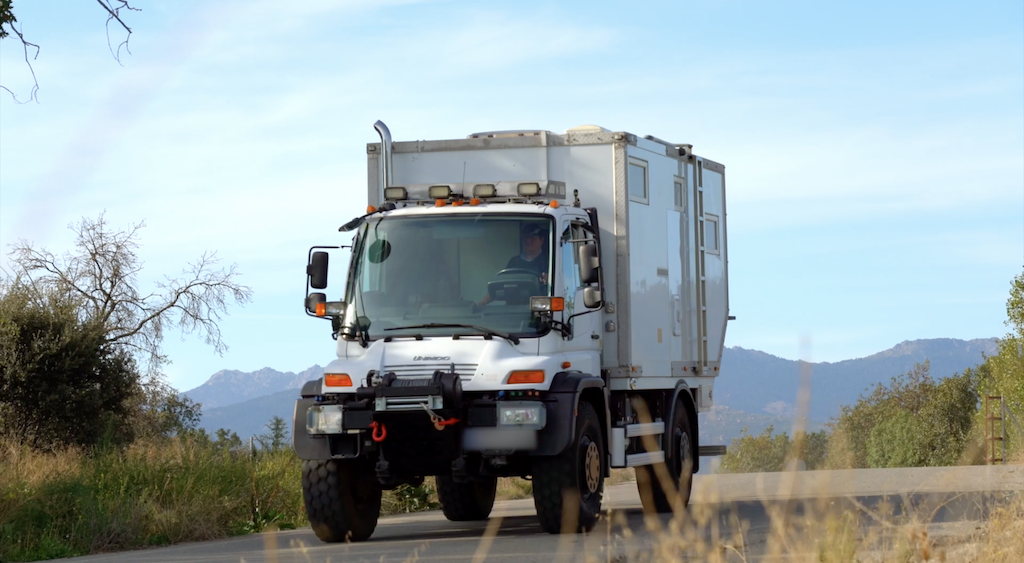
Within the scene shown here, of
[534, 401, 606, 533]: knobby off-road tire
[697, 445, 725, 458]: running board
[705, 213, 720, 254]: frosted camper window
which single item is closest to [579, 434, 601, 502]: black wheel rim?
[534, 401, 606, 533]: knobby off-road tire

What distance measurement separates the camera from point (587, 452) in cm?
1203

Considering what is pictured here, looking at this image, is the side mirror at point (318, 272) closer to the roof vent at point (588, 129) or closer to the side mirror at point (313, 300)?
the side mirror at point (313, 300)

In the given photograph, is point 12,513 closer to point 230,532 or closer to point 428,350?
point 230,532

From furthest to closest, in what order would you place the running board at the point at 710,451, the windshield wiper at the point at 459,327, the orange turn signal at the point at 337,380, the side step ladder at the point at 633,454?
the running board at the point at 710,451 → the side step ladder at the point at 633,454 → the windshield wiper at the point at 459,327 → the orange turn signal at the point at 337,380

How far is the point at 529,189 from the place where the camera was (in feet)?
42.6

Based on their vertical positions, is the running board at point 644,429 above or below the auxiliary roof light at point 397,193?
below

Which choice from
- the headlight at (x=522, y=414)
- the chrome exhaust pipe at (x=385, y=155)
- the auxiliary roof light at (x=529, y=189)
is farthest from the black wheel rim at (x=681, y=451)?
the chrome exhaust pipe at (x=385, y=155)

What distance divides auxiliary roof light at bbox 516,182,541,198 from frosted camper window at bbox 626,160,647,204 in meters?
1.21

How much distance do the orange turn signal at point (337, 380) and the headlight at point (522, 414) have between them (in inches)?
53.1

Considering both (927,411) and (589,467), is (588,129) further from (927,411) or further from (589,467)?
(927,411)

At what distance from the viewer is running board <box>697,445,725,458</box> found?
16125 mm

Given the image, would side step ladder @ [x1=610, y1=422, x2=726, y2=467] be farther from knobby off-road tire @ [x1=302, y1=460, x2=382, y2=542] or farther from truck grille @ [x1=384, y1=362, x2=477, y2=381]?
knobby off-road tire @ [x1=302, y1=460, x2=382, y2=542]

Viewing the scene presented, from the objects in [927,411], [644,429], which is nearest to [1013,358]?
[927,411]

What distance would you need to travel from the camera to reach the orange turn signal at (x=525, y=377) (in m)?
11.5
